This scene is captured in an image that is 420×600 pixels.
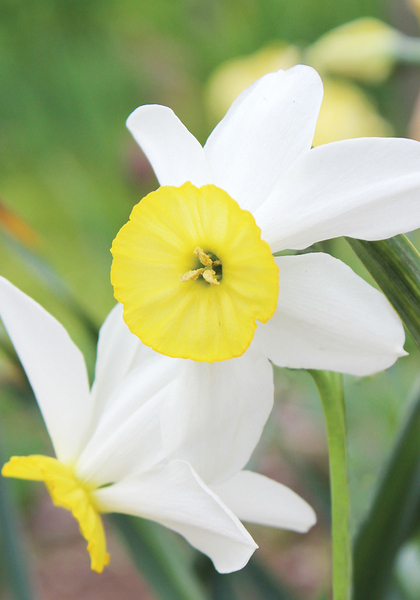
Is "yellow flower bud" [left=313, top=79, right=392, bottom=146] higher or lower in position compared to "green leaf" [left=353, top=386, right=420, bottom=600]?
higher

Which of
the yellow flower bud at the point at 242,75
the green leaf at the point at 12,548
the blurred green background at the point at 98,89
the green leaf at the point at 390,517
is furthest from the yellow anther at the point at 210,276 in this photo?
the blurred green background at the point at 98,89

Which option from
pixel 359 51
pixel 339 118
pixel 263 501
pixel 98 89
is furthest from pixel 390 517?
pixel 98 89

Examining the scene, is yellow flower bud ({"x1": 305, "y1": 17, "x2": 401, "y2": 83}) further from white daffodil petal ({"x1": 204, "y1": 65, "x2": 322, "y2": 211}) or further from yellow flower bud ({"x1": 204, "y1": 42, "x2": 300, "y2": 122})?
white daffodil petal ({"x1": 204, "y1": 65, "x2": 322, "y2": 211})

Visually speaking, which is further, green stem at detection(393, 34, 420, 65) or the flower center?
green stem at detection(393, 34, 420, 65)

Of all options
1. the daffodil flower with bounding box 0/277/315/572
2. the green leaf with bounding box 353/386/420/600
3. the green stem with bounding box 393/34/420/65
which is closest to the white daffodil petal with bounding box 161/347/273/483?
the daffodil flower with bounding box 0/277/315/572

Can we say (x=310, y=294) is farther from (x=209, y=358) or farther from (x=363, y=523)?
(x=363, y=523)

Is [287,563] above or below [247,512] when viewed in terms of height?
below

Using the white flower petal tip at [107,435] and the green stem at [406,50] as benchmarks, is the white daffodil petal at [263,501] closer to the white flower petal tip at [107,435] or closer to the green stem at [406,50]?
the white flower petal tip at [107,435]

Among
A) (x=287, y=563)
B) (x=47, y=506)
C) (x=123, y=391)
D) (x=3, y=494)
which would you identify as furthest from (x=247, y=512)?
(x=47, y=506)
